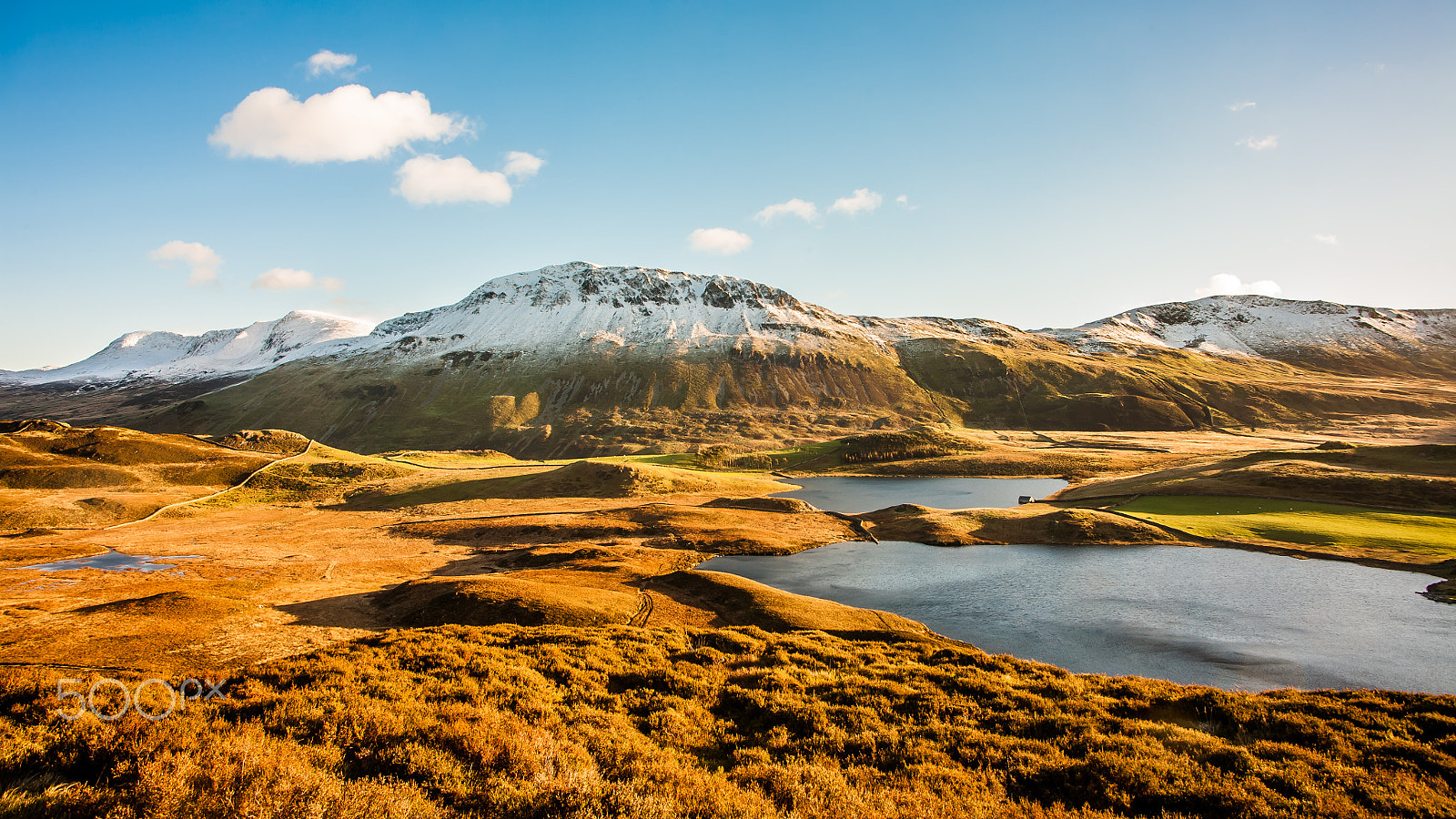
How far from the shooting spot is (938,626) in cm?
3659

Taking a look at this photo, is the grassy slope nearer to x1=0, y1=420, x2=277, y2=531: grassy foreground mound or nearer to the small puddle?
the small puddle

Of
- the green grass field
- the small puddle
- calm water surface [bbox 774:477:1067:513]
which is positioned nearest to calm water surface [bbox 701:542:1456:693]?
the green grass field

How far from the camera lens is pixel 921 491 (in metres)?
107

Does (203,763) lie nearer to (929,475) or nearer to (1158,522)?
(1158,522)

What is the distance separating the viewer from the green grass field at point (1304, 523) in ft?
156

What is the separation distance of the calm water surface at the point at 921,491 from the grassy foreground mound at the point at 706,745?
65580 millimetres

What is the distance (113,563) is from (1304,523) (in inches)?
4427

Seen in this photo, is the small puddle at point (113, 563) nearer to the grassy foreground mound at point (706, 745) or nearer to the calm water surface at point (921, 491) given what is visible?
A: the grassy foreground mound at point (706, 745)

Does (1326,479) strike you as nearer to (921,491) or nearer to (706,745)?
(921,491)

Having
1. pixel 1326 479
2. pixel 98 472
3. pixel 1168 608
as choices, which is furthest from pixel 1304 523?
pixel 98 472

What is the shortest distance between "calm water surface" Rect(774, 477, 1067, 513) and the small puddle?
256ft

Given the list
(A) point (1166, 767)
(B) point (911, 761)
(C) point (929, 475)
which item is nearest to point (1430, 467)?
(C) point (929, 475)

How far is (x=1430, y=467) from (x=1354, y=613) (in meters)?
55.3

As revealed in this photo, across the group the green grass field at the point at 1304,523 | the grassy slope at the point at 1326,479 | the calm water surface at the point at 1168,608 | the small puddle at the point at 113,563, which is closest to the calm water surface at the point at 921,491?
the grassy slope at the point at 1326,479
